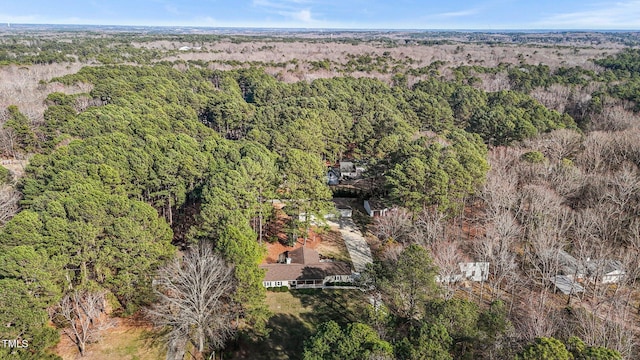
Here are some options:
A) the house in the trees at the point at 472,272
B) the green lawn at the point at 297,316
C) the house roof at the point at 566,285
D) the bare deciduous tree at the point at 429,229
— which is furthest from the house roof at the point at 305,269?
the house roof at the point at 566,285

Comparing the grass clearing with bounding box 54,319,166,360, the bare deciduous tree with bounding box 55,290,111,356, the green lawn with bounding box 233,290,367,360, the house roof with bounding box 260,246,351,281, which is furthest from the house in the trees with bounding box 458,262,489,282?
the bare deciduous tree with bounding box 55,290,111,356

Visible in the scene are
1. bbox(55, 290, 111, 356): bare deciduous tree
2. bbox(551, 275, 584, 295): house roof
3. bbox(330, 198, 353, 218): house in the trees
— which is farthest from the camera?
bbox(330, 198, 353, 218): house in the trees

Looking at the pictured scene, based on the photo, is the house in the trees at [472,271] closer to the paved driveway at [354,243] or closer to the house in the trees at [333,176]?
the paved driveway at [354,243]

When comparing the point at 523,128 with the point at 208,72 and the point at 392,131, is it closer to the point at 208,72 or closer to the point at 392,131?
the point at 392,131

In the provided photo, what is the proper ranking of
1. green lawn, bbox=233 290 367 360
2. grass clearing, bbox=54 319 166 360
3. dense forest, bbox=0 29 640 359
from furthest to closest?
green lawn, bbox=233 290 367 360 < grass clearing, bbox=54 319 166 360 < dense forest, bbox=0 29 640 359

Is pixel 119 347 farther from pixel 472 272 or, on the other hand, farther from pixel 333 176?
pixel 333 176

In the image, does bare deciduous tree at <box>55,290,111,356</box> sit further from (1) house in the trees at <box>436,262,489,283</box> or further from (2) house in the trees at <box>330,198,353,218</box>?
(2) house in the trees at <box>330,198,353,218</box>
